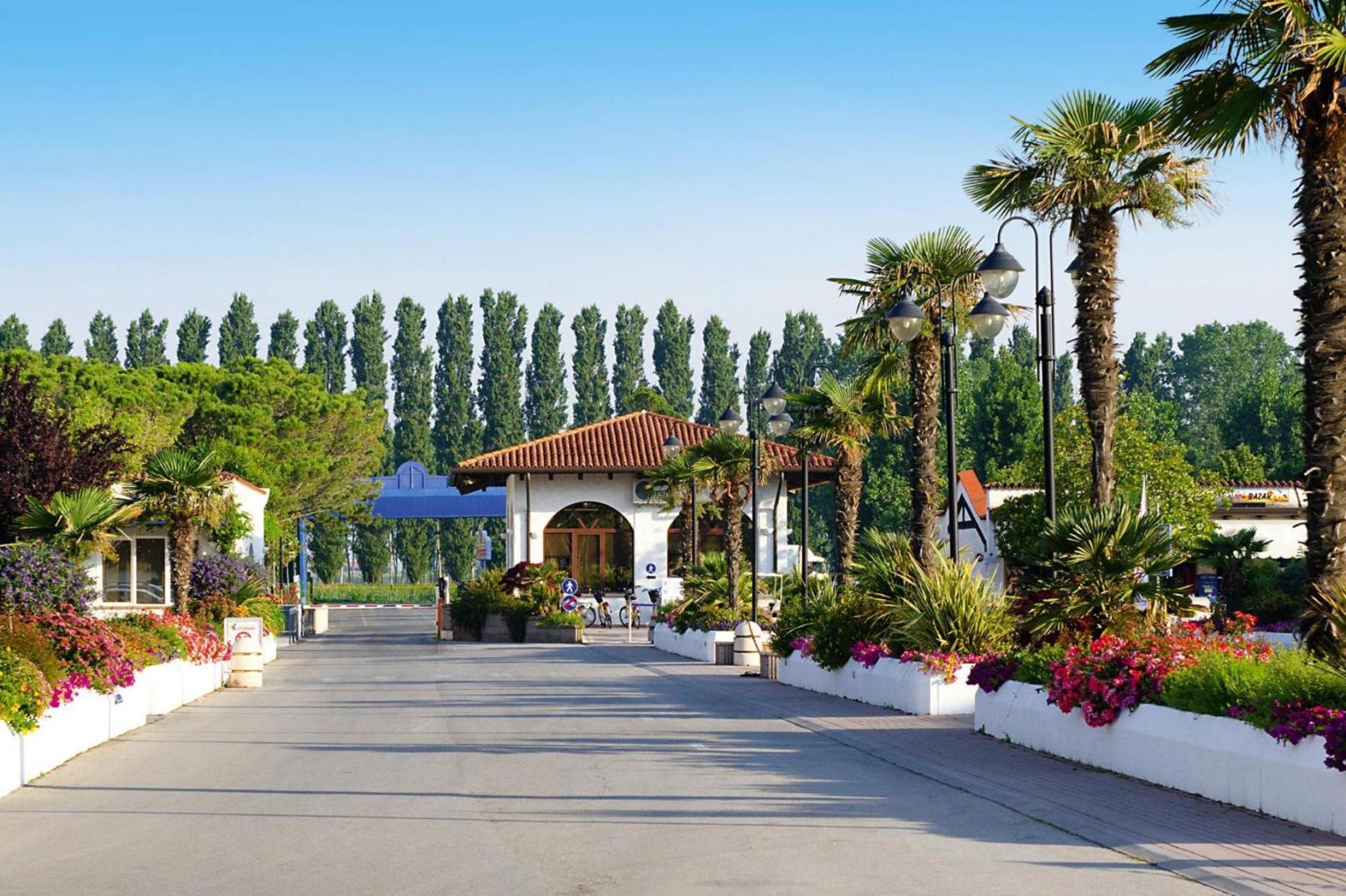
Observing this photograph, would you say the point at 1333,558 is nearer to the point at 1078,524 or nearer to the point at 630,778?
the point at 1078,524

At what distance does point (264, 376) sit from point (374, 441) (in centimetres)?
683

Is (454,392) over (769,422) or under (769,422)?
over

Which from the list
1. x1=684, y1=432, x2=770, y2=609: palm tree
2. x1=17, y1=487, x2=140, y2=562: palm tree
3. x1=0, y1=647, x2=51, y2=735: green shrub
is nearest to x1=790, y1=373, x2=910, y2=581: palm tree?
x1=684, y1=432, x2=770, y2=609: palm tree

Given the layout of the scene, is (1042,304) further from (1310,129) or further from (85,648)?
(85,648)

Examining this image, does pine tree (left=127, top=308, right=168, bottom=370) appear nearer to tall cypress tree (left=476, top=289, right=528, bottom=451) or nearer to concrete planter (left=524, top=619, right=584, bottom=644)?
tall cypress tree (left=476, top=289, right=528, bottom=451)

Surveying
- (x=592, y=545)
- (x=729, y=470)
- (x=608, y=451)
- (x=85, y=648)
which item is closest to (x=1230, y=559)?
(x=729, y=470)

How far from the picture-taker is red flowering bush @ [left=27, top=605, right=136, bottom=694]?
1761cm

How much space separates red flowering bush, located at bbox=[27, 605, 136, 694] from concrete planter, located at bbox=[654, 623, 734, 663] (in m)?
17.3

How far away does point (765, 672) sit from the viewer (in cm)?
2853

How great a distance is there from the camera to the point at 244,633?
1179 inches

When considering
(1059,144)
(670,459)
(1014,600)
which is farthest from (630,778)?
(670,459)

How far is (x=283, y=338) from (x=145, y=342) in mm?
8107

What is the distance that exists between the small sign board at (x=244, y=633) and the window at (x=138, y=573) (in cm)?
1461

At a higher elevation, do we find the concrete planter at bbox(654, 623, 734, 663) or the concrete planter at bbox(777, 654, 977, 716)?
the concrete planter at bbox(777, 654, 977, 716)
